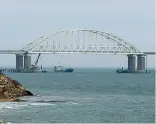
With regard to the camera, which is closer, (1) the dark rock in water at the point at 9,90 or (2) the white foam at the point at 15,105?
(2) the white foam at the point at 15,105

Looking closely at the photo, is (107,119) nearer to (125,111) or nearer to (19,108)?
(125,111)

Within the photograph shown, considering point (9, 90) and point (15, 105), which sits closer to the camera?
point (15, 105)

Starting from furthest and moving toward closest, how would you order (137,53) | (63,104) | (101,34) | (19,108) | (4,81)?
(137,53)
(101,34)
(4,81)
(63,104)
(19,108)

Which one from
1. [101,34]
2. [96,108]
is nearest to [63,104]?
[96,108]

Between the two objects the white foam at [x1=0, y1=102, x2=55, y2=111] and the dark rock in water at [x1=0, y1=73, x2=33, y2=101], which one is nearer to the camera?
the white foam at [x1=0, y1=102, x2=55, y2=111]

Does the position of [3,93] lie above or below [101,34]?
below

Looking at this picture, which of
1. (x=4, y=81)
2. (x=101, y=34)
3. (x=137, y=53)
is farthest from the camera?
(x=137, y=53)

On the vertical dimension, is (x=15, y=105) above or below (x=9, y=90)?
below

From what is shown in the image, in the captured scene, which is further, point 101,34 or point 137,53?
point 137,53

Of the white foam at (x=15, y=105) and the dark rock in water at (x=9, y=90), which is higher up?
the dark rock in water at (x=9, y=90)

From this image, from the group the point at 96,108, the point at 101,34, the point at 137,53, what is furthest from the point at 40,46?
the point at 96,108

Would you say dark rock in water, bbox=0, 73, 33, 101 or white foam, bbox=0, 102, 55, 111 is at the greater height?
dark rock in water, bbox=0, 73, 33, 101
